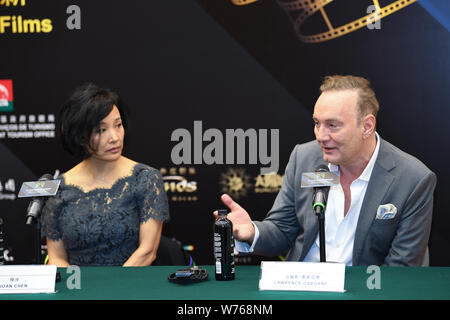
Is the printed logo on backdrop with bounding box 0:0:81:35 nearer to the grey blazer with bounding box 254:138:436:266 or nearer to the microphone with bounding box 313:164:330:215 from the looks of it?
the grey blazer with bounding box 254:138:436:266

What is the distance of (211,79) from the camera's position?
4.43 m

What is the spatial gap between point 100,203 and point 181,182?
1.14m

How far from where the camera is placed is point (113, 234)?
3.40m

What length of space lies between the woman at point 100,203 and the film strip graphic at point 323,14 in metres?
1.56

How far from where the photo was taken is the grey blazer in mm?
2906

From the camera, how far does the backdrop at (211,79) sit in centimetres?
427

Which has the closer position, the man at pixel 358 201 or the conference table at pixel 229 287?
the conference table at pixel 229 287

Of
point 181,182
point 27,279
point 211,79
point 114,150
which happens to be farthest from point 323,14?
point 27,279

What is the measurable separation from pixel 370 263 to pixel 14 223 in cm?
298

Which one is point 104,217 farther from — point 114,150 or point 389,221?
point 389,221

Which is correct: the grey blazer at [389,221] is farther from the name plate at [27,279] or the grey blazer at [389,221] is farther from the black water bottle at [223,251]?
the name plate at [27,279]

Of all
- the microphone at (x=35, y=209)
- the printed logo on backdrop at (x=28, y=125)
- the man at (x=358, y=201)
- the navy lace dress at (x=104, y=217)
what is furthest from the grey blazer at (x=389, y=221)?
the printed logo on backdrop at (x=28, y=125)
